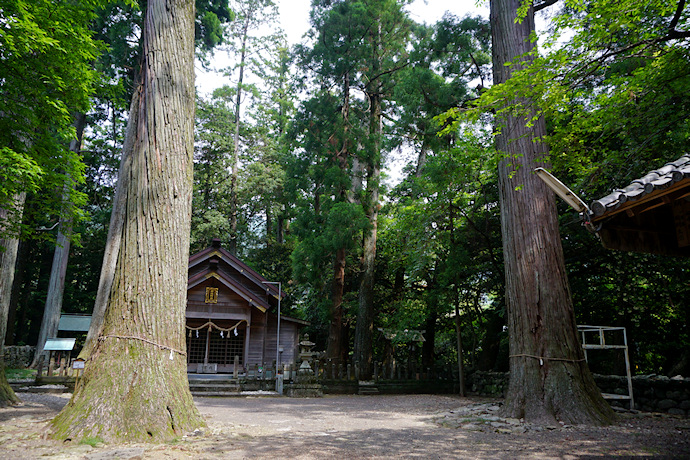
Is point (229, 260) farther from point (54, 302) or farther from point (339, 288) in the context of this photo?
point (54, 302)

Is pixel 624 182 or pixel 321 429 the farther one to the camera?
pixel 624 182

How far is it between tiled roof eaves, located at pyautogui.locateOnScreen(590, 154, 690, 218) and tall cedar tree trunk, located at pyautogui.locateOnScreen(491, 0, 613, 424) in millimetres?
2480

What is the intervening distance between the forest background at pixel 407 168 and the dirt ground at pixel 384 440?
13.1 feet

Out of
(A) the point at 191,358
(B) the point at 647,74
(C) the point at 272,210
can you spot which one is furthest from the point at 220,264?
(B) the point at 647,74

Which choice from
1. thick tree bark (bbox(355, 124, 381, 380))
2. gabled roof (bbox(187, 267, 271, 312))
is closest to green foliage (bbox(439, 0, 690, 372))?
thick tree bark (bbox(355, 124, 381, 380))

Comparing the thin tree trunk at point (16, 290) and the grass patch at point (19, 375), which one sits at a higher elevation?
the thin tree trunk at point (16, 290)

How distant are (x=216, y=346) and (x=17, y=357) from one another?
32.9 feet

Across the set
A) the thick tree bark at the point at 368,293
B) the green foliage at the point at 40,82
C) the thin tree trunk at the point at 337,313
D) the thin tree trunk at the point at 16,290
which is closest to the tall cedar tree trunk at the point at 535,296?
the green foliage at the point at 40,82

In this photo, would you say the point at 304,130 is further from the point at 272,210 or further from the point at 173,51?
the point at 173,51

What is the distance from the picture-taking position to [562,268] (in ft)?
24.5

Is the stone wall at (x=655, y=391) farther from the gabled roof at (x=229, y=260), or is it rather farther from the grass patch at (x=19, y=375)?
the grass patch at (x=19, y=375)

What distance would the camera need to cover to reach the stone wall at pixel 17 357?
65.2 ft

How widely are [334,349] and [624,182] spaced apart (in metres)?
11.2

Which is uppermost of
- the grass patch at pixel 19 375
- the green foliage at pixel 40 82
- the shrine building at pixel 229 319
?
the green foliage at pixel 40 82
